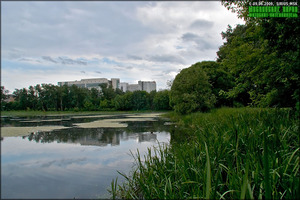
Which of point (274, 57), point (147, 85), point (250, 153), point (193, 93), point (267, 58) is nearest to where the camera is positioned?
point (250, 153)

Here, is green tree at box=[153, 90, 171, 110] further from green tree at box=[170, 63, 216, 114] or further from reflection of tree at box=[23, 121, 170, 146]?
reflection of tree at box=[23, 121, 170, 146]

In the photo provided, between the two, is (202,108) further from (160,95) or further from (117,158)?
(160,95)

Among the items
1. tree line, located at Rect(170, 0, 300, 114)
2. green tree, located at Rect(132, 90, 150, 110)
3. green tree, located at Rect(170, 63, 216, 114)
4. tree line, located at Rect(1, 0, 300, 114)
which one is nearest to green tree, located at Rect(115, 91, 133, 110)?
green tree, located at Rect(132, 90, 150, 110)

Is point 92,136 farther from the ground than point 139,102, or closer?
closer

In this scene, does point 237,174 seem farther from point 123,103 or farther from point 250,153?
point 123,103

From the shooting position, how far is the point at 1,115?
1.75 m

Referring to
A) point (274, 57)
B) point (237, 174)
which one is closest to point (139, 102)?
point (274, 57)

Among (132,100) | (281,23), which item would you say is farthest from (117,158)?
(132,100)

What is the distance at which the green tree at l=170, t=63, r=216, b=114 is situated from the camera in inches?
561

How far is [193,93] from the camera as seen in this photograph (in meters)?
14.6

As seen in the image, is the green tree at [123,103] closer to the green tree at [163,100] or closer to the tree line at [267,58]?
the green tree at [163,100]

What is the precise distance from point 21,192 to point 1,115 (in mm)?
928

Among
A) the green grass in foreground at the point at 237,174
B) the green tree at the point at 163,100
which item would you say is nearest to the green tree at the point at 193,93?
the green grass in foreground at the point at 237,174

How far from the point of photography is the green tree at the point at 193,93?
46.7 feet
